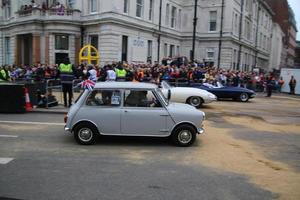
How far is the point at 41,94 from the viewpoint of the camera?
47.6ft

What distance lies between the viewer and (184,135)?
8.97 m

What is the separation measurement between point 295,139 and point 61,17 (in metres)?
28.2

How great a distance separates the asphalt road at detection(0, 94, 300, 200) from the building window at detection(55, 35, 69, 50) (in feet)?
84.1

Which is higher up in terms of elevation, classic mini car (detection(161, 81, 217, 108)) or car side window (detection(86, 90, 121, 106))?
car side window (detection(86, 90, 121, 106))

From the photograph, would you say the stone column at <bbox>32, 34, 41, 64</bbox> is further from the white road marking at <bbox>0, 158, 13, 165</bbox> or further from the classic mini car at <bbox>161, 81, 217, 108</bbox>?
the white road marking at <bbox>0, 158, 13, 165</bbox>

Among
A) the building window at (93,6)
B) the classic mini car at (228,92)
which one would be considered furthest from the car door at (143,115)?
the building window at (93,6)

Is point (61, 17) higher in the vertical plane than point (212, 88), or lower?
higher

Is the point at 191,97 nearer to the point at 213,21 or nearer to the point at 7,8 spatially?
the point at 7,8

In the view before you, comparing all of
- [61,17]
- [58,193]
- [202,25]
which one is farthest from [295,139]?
[202,25]

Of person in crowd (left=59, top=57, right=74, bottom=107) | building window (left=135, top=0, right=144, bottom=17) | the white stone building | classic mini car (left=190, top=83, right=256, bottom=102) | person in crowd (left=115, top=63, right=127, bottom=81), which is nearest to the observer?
person in crowd (left=59, top=57, right=74, bottom=107)

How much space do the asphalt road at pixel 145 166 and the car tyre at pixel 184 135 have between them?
0.23 meters

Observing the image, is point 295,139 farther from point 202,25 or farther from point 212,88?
point 202,25

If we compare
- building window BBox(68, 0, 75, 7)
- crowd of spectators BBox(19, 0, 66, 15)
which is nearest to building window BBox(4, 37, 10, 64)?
crowd of spectators BBox(19, 0, 66, 15)

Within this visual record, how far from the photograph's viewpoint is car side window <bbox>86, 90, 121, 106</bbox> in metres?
8.91
